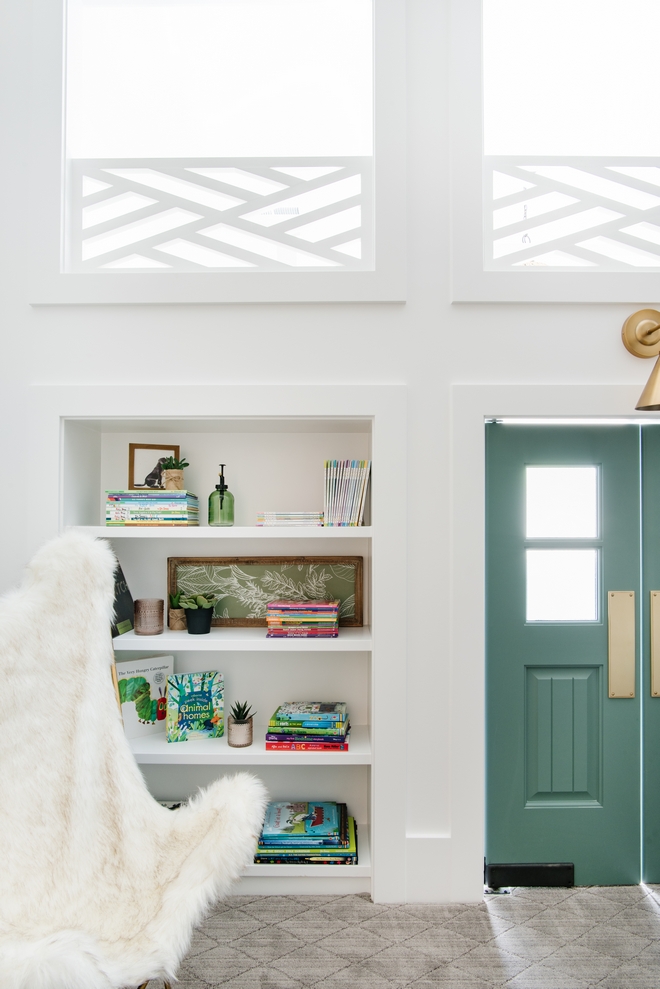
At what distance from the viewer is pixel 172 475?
2.20 meters

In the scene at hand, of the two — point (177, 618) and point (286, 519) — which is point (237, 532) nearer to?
point (286, 519)

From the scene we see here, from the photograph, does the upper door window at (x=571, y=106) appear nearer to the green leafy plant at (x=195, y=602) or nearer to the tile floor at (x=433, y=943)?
the green leafy plant at (x=195, y=602)

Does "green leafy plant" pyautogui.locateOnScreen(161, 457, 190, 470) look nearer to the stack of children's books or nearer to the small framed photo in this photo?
the small framed photo

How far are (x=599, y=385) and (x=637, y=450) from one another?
0.31 m

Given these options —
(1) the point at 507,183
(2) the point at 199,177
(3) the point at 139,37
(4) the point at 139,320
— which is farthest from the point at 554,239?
(3) the point at 139,37

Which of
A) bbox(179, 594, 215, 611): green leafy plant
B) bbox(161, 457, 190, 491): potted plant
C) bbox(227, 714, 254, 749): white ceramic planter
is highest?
bbox(161, 457, 190, 491): potted plant

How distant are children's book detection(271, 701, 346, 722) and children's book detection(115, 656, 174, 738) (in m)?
0.44

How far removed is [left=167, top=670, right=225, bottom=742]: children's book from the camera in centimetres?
212

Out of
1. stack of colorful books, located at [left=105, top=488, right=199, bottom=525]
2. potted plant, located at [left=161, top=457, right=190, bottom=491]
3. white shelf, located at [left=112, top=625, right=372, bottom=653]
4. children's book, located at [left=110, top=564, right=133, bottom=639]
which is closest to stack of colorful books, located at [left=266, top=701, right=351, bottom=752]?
white shelf, located at [left=112, top=625, right=372, bottom=653]

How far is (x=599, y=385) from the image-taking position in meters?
2.00

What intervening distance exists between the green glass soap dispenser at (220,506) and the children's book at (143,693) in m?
0.56

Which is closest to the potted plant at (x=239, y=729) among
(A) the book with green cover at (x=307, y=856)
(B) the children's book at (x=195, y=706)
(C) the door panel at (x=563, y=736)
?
(B) the children's book at (x=195, y=706)

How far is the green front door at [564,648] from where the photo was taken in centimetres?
211

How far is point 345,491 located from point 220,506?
45 centimetres
